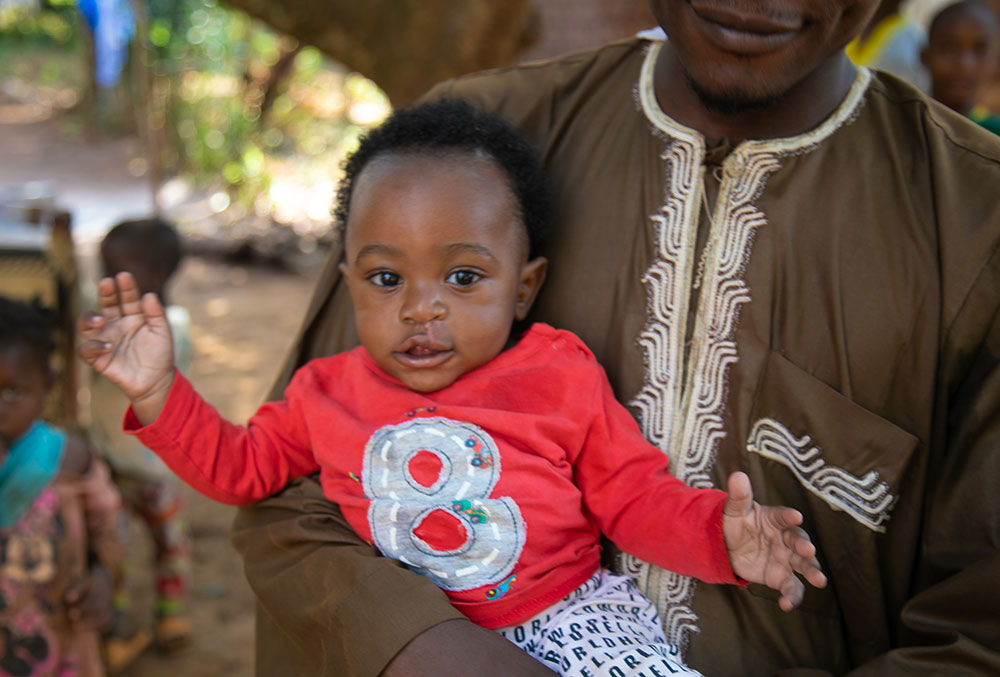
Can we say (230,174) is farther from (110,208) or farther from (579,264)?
(579,264)

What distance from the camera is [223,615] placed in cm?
386

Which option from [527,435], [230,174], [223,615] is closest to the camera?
[527,435]

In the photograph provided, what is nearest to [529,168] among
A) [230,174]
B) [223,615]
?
[223,615]

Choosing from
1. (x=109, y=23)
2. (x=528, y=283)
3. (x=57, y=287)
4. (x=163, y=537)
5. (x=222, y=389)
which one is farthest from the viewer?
(x=109, y=23)

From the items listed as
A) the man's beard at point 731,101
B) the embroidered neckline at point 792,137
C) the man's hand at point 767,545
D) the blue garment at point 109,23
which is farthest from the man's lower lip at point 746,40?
the blue garment at point 109,23

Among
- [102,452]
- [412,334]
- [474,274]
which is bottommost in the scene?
[102,452]

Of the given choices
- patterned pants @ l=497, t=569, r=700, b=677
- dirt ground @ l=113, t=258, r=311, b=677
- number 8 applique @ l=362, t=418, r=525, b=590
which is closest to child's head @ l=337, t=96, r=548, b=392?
number 8 applique @ l=362, t=418, r=525, b=590

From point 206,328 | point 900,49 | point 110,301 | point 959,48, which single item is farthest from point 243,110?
point 110,301

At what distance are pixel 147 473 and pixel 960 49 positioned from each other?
4105 millimetres

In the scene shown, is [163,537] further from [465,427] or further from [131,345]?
[465,427]

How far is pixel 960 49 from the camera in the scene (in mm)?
4320

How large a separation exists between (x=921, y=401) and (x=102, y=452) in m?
2.96

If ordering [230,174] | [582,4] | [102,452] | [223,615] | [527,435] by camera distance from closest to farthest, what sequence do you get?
1. [527,435]
2. [102,452]
3. [223,615]
4. [582,4]
5. [230,174]

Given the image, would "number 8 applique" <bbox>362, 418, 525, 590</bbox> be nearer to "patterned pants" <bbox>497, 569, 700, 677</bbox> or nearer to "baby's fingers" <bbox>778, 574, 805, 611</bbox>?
"patterned pants" <bbox>497, 569, 700, 677</bbox>
